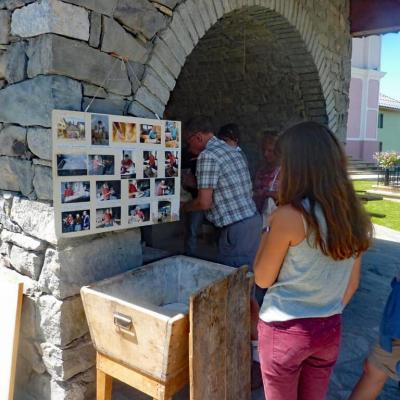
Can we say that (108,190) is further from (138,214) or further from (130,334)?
(130,334)

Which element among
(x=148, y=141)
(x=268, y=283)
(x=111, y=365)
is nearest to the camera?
(x=268, y=283)

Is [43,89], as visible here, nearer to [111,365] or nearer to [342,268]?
[111,365]

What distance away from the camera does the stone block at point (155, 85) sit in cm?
235

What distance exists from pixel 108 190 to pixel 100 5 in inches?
37.1

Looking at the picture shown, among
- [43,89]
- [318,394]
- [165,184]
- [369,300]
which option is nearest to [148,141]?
[165,184]

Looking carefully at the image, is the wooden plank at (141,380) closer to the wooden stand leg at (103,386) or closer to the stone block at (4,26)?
the wooden stand leg at (103,386)

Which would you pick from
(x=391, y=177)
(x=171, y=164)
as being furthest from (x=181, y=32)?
(x=391, y=177)

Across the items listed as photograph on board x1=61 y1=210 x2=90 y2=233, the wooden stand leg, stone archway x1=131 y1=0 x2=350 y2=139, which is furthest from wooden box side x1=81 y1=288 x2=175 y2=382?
stone archway x1=131 y1=0 x2=350 y2=139

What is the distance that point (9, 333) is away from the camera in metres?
2.20

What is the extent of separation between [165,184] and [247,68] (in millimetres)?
3586

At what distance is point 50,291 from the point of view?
84.7 inches

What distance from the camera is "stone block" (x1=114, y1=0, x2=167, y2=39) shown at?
2.21 metres

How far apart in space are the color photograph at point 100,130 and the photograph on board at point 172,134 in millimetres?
414

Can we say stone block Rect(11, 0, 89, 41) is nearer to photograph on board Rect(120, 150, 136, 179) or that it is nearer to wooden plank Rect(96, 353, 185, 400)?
photograph on board Rect(120, 150, 136, 179)
